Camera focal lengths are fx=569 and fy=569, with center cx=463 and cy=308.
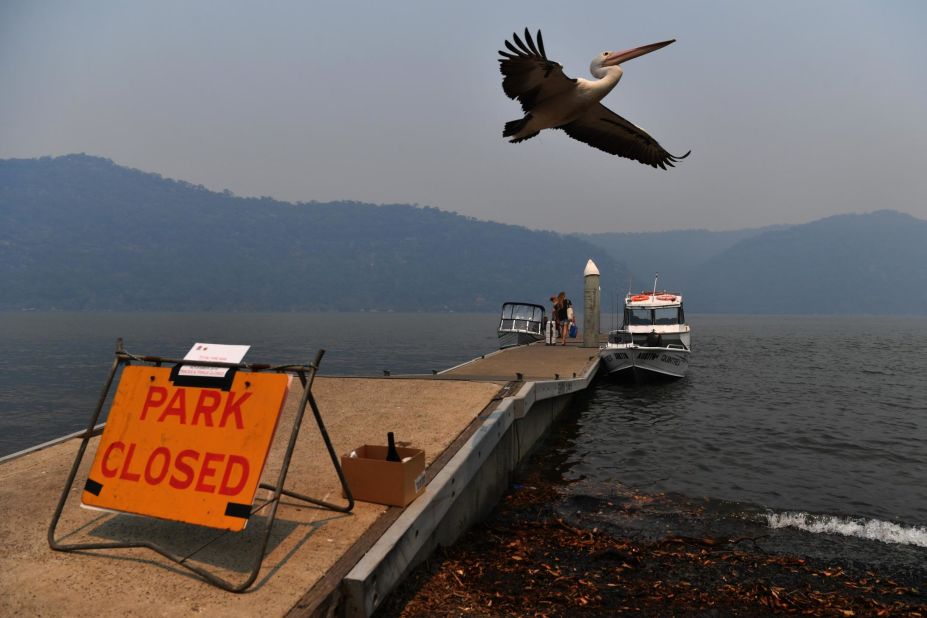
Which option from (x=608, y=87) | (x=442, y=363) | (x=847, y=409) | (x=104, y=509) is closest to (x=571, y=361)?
(x=847, y=409)

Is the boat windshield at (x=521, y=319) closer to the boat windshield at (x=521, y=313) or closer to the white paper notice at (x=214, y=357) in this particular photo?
the boat windshield at (x=521, y=313)

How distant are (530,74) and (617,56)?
90cm

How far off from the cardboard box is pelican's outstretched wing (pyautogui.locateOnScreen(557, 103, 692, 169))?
440cm

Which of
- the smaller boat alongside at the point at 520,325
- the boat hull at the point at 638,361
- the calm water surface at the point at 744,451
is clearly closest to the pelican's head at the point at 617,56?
the calm water surface at the point at 744,451

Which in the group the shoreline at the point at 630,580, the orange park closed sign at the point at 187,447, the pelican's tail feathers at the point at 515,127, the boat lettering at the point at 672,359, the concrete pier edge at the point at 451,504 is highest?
the pelican's tail feathers at the point at 515,127

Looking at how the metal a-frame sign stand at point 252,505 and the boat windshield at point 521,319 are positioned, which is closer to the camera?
the metal a-frame sign stand at point 252,505

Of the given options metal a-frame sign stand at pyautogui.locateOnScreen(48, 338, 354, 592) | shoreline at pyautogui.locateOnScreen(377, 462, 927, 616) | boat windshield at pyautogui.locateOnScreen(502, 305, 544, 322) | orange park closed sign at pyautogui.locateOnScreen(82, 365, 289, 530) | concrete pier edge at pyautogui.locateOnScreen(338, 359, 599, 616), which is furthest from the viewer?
boat windshield at pyautogui.locateOnScreen(502, 305, 544, 322)

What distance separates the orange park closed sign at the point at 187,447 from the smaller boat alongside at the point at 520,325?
27.2 meters

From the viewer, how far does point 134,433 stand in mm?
5449

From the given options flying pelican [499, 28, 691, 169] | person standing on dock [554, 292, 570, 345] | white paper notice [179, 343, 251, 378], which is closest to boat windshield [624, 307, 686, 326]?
person standing on dock [554, 292, 570, 345]

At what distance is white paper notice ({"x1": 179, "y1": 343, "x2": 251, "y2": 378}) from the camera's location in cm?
543

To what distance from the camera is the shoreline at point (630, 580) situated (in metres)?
5.75

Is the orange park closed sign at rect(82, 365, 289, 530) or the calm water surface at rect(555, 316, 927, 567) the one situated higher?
the orange park closed sign at rect(82, 365, 289, 530)

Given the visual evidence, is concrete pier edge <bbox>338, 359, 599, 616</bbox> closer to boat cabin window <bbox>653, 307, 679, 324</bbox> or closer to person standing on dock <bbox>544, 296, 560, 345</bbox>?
person standing on dock <bbox>544, 296, 560, 345</bbox>
